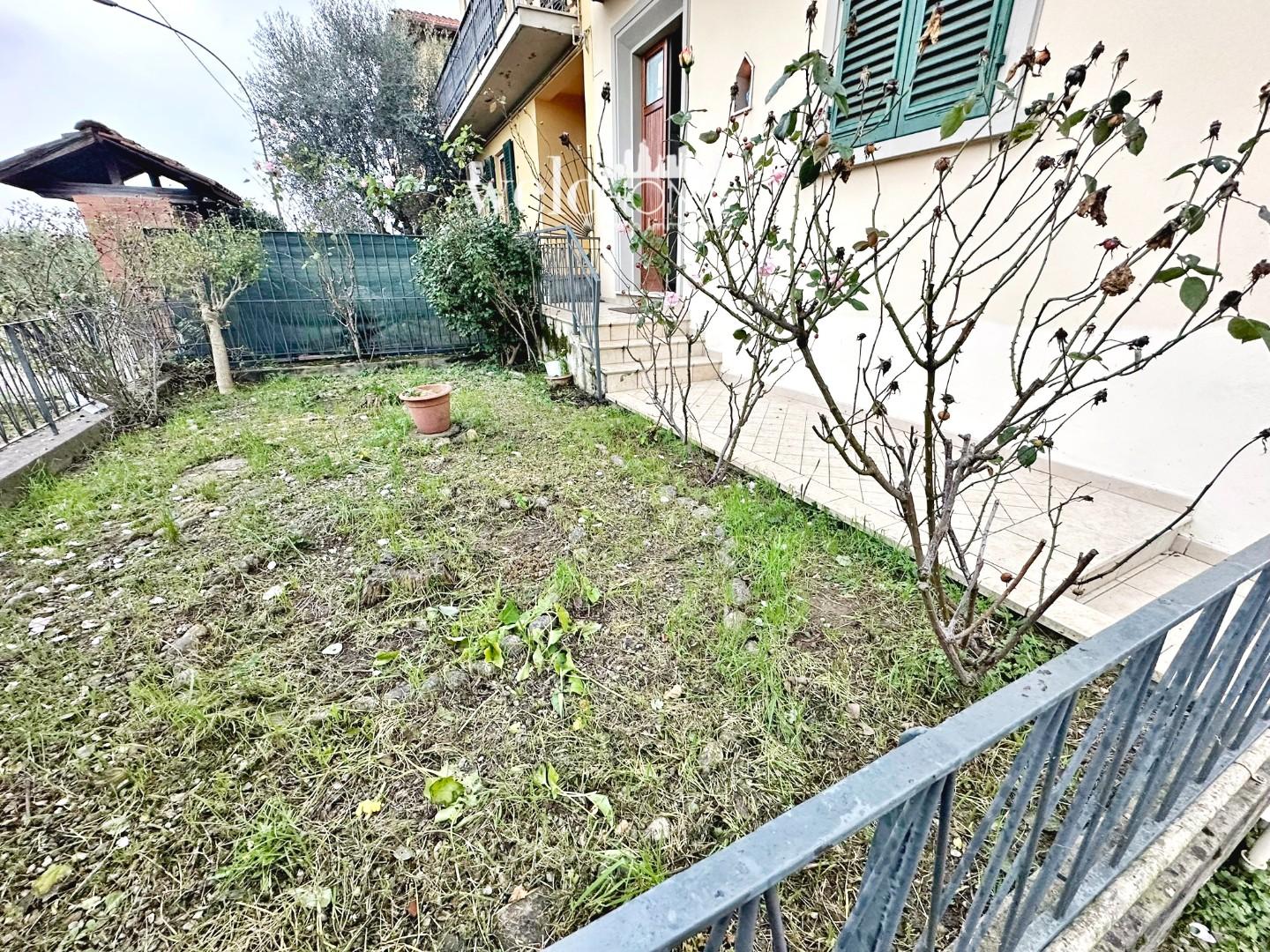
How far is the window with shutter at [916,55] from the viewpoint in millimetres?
2787

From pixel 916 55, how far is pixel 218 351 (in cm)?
671

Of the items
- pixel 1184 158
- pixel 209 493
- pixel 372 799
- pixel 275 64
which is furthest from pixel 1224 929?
pixel 275 64

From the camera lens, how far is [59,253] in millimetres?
4355

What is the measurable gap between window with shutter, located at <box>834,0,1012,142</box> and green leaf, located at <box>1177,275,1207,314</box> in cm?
246

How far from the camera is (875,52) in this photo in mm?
3297

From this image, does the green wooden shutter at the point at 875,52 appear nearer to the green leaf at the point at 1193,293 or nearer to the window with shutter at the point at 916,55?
the window with shutter at the point at 916,55

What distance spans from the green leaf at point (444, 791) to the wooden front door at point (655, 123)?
512cm

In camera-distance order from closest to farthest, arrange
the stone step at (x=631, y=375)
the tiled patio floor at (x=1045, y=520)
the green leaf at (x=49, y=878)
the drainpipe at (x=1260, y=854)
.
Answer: the green leaf at (x=49, y=878) → the drainpipe at (x=1260, y=854) → the tiled patio floor at (x=1045, y=520) → the stone step at (x=631, y=375)

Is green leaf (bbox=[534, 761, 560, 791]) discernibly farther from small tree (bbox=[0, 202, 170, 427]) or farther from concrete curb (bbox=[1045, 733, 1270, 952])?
small tree (bbox=[0, 202, 170, 427])

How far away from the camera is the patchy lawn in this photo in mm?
1192

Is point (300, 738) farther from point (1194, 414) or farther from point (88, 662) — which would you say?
point (1194, 414)

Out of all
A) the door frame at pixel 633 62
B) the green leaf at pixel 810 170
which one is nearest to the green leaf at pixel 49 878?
the green leaf at pixel 810 170

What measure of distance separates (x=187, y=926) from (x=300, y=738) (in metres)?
0.47

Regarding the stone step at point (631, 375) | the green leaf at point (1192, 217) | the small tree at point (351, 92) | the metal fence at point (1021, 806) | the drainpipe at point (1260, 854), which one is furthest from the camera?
the small tree at point (351, 92)
